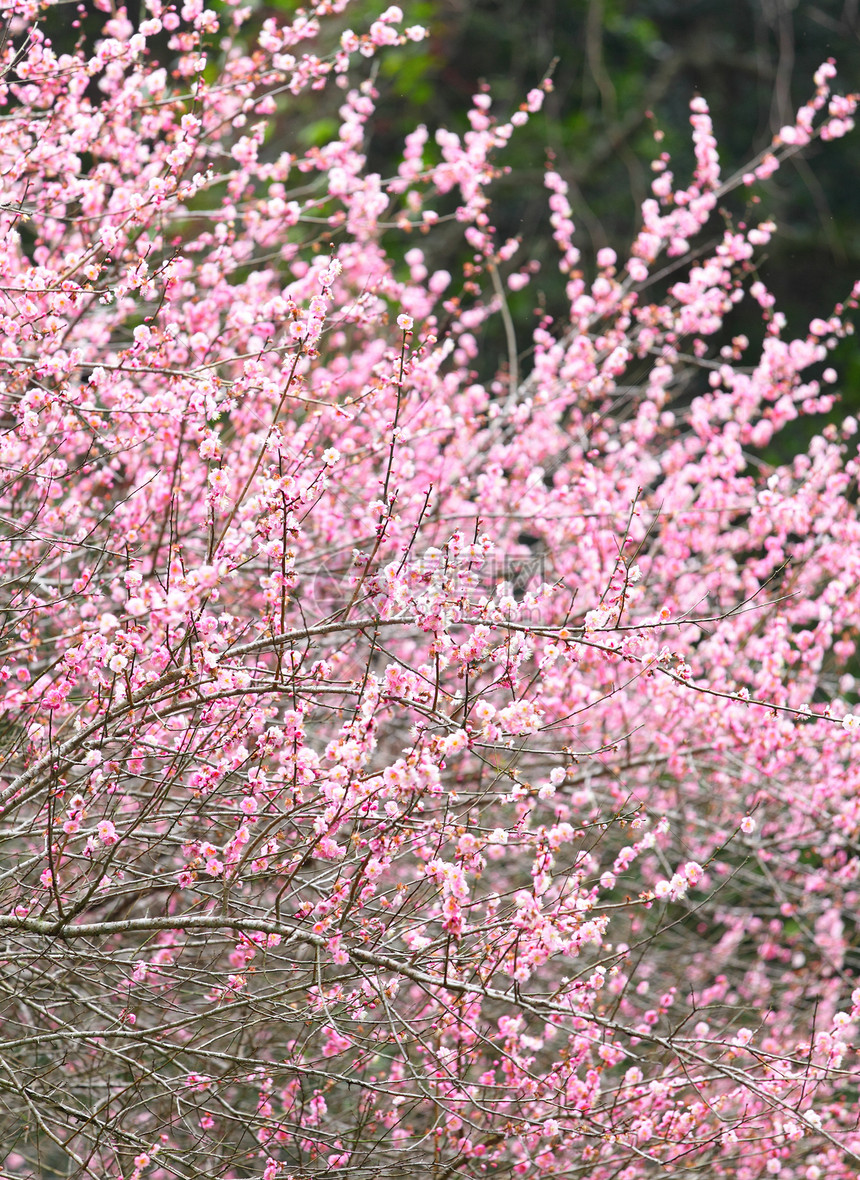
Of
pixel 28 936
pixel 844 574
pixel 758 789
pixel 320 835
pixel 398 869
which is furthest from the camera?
pixel 844 574

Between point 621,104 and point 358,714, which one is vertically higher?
point 621,104

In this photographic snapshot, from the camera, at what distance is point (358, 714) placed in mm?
2543

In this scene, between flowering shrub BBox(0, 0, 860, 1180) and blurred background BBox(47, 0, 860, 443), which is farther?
blurred background BBox(47, 0, 860, 443)

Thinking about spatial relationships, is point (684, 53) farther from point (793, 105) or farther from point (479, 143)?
point (479, 143)

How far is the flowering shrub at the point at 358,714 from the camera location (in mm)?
2588

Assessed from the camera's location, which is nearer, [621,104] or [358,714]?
[358,714]

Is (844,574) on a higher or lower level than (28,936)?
higher

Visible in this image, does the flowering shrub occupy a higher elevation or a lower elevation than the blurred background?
lower

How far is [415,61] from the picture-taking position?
9617mm

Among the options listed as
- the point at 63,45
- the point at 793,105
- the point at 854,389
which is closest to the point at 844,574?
the point at 854,389

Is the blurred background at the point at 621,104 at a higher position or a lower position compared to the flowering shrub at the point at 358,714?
higher

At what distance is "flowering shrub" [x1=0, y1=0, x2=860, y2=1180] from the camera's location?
2.59 metres

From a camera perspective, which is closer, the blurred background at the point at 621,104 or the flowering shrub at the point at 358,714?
the flowering shrub at the point at 358,714

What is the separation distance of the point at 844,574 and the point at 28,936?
3828mm
